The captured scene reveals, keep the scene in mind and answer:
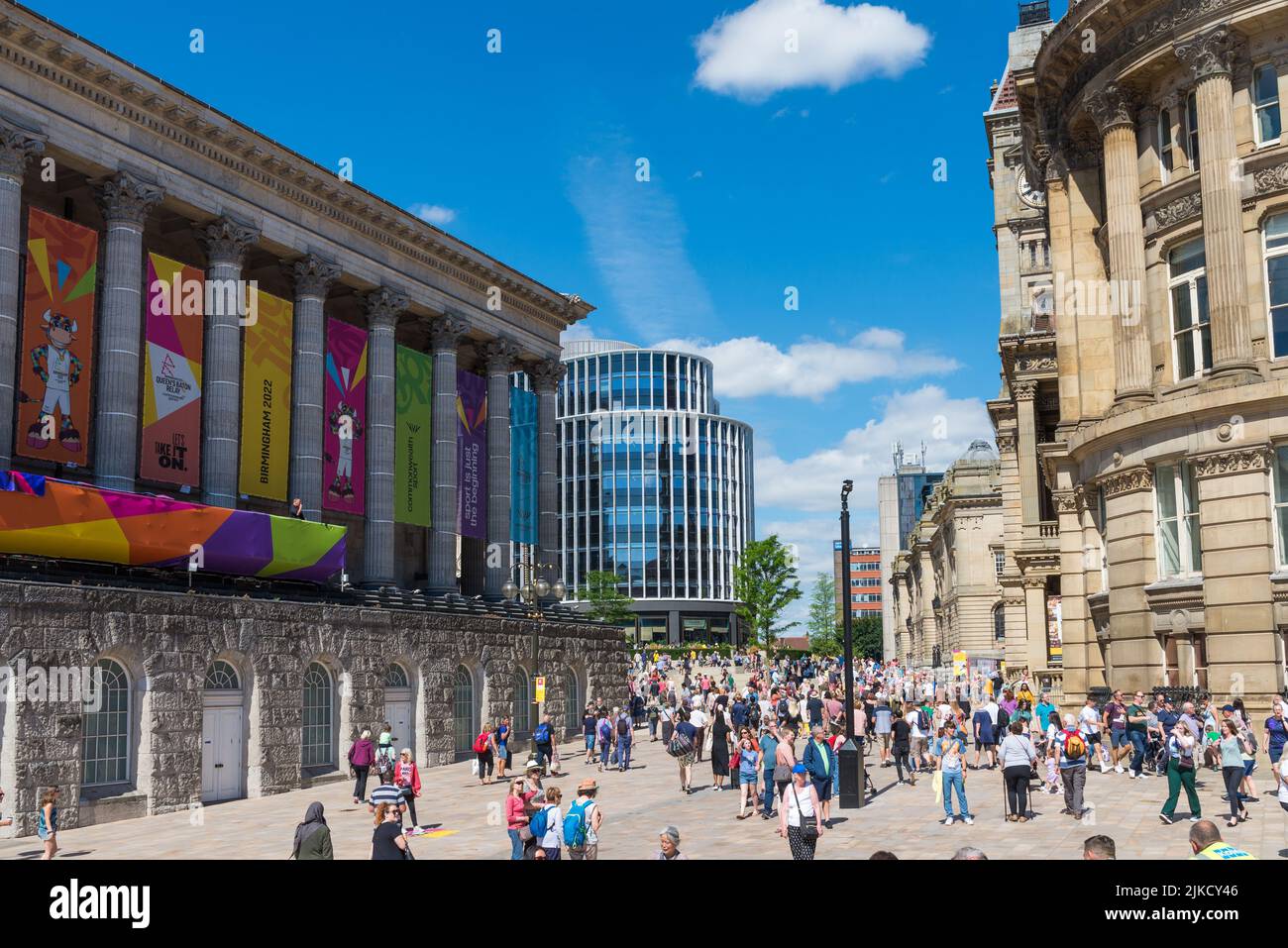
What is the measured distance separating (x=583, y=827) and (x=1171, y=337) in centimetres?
2345

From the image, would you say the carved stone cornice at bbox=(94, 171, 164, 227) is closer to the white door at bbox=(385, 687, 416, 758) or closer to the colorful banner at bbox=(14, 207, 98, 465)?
the colorful banner at bbox=(14, 207, 98, 465)

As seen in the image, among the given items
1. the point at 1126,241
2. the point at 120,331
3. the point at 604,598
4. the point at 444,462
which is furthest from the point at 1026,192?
the point at 604,598

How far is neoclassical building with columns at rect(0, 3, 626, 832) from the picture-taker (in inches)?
1117

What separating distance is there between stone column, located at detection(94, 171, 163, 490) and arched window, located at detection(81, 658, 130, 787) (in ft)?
23.1

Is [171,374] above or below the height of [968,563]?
above

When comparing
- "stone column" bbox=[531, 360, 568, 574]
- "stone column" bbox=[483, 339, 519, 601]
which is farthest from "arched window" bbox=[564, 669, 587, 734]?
"stone column" bbox=[531, 360, 568, 574]

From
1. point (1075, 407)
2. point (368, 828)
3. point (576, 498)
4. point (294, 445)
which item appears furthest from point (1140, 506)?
point (576, 498)

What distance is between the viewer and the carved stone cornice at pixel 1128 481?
31.3 meters

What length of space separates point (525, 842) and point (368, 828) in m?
10.5

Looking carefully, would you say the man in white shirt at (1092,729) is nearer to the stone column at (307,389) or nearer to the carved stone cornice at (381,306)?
the stone column at (307,389)

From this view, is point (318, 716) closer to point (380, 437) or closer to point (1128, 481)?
point (380, 437)

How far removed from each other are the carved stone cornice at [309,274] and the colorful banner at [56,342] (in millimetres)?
8649

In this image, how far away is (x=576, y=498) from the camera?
476ft

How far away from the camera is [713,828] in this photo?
23.2 meters
